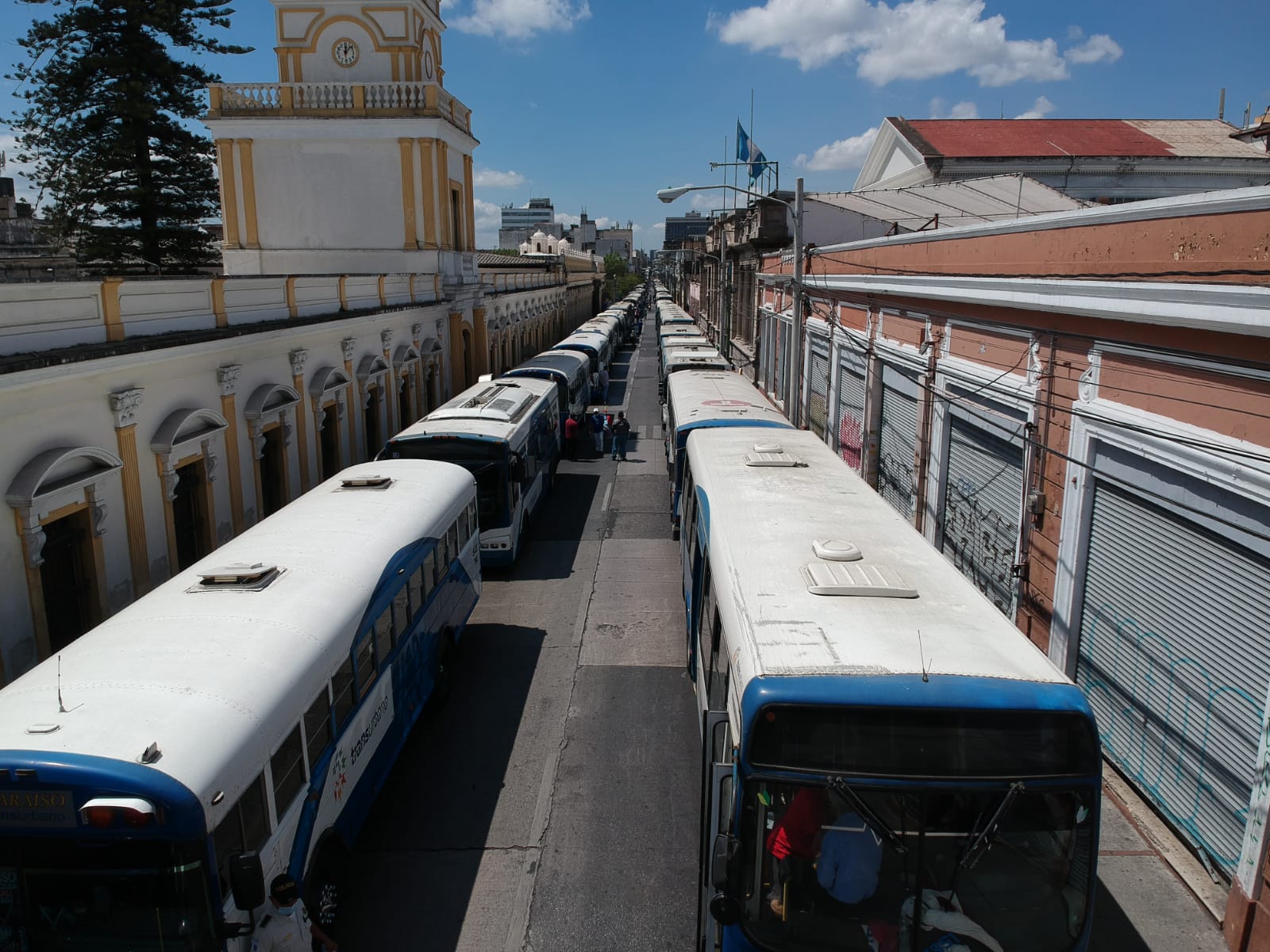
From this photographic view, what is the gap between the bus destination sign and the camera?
4.56m

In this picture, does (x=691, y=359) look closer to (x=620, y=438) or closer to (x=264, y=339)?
(x=620, y=438)

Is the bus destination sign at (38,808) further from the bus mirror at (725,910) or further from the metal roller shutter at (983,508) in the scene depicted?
the metal roller shutter at (983,508)

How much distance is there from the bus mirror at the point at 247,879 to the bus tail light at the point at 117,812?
1.62 feet

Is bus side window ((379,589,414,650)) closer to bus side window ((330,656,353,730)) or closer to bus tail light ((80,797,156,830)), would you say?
bus side window ((330,656,353,730))

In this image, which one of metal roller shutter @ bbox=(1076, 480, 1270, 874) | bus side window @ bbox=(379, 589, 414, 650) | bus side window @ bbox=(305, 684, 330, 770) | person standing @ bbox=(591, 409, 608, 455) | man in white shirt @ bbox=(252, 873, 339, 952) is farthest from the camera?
person standing @ bbox=(591, 409, 608, 455)

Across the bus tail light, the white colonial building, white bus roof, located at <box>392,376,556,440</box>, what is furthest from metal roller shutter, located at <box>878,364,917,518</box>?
the bus tail light

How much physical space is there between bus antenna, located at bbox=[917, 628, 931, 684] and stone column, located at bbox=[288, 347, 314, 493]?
13.1m

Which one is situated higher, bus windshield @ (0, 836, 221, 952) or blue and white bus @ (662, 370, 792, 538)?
blue and white bus @ (662, 370, 792, 538)

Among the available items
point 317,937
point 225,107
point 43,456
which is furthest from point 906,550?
point 225,107

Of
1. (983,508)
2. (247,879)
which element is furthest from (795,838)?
(983,508)

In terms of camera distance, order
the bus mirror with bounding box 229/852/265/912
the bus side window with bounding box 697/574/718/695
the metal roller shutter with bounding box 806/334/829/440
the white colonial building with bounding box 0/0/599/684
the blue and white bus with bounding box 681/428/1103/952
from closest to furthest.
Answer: the blue and white bus with bounding box 681/428/1103/952, the bus mirror with bounding box 229/852/265/912, the bus side window with bounding box 697/574/718/695, the white colonial building with bounding box 0/0/599/684, the metal roller shutter with bounding box 806/334/829/440

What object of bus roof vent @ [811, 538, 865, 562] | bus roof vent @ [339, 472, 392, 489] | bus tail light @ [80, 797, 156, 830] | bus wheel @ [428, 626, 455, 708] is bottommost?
bus wheel @ [428, 626, 455, 708]

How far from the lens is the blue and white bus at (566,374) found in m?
23.5

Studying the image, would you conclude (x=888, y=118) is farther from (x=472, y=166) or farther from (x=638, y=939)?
(x=638, y=939)
